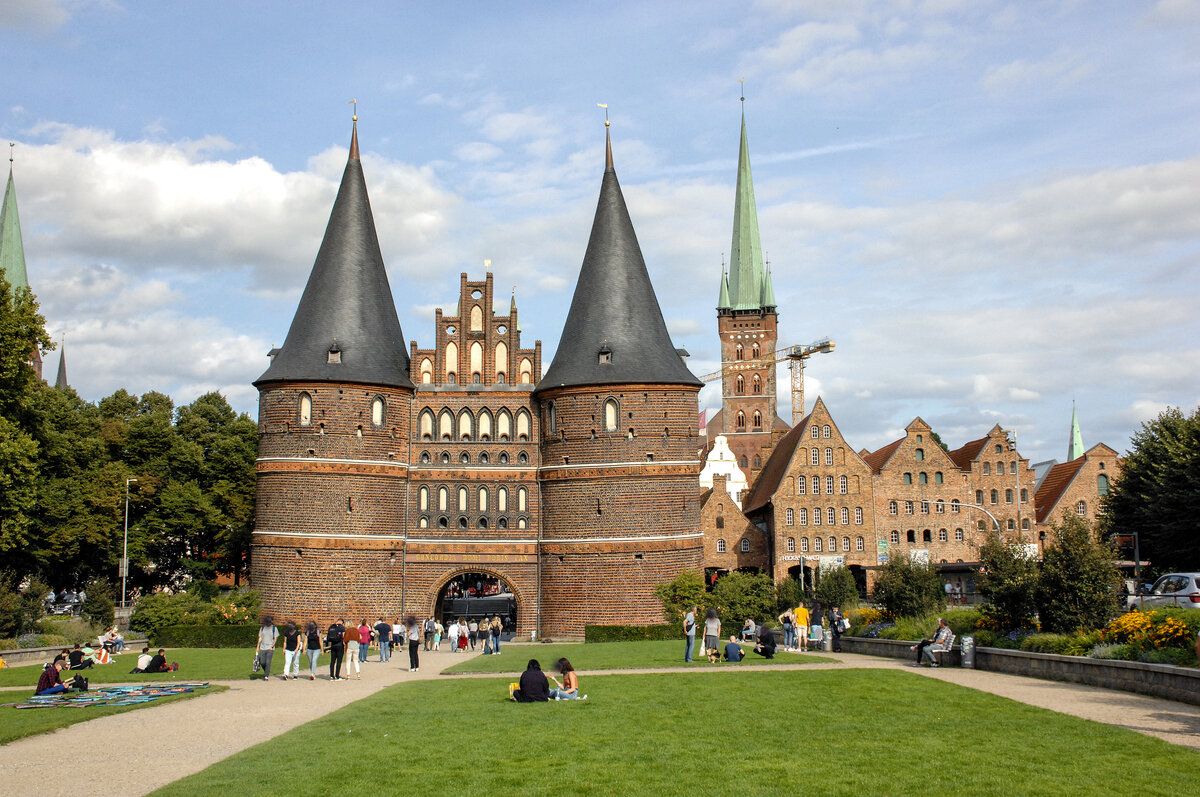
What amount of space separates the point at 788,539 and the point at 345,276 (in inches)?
1272

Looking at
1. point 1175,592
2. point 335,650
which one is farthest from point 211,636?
point 1175,592

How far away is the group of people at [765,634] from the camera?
1035 inches

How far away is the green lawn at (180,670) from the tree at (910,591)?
16009 millimetres

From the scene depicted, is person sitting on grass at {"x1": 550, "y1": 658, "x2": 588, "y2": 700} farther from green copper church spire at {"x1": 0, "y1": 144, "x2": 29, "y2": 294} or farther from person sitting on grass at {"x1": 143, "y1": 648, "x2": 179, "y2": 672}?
green copper church spire at {"x1": 0, "y1": 144, "x2": 29, "y2": 294}

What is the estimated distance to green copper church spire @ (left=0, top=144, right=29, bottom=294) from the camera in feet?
260

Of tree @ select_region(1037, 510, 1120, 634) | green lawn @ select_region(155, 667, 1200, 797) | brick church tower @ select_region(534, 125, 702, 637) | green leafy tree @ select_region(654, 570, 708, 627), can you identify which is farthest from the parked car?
brick church tower @ select_region(534, 125, 702, 637)

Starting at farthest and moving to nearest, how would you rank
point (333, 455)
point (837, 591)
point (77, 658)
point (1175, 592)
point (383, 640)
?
point (333, 455) < point (837, 591) < point (383, 640) < point (1175, 592) < point (77, 658)

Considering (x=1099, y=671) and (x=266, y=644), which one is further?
(x=266, y=644)

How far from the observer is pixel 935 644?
2409 centimetres

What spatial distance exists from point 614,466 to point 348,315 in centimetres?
1245

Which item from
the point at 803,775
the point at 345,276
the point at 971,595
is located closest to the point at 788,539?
the point at 971,595

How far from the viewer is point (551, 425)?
→ 1796 inches

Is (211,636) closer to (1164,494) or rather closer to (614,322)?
(614,322)

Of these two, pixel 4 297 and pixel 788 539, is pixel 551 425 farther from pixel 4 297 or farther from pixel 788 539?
pixel 788 539
